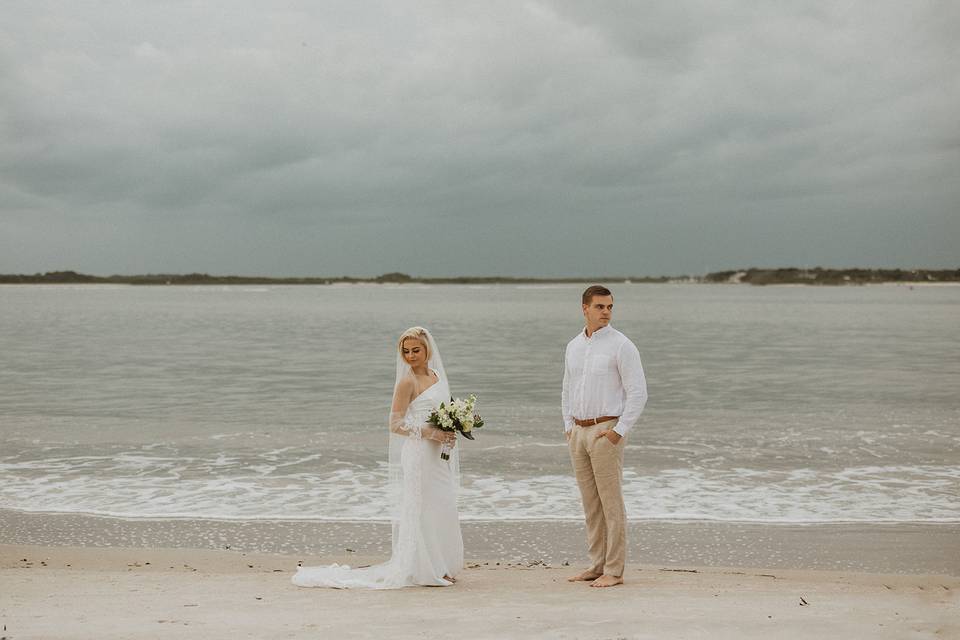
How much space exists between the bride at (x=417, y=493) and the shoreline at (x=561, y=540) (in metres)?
1.48

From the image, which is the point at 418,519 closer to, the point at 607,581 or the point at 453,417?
the point at 453,417

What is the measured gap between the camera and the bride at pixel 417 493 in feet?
22.3

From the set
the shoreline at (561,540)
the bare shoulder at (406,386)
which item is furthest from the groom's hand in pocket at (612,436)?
the shoreline at (561,540)

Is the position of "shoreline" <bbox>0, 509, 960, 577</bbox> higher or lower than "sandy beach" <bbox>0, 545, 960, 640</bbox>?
lower

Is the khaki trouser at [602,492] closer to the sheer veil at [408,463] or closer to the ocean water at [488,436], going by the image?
the sheer veil at [408,463]

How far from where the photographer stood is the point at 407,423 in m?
6.88

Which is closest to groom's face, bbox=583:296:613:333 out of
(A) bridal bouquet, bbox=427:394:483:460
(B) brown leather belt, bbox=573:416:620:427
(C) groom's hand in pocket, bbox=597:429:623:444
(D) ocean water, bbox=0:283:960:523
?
(B) brown leather belt, bbox=573:416:620:427

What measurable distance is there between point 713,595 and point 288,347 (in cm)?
3716

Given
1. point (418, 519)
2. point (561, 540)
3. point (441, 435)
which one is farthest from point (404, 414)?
point (561, 540)

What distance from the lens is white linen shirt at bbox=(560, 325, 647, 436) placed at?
6.52 m

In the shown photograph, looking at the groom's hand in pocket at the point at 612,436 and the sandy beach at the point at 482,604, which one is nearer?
the sandy beach at the point at 482,604

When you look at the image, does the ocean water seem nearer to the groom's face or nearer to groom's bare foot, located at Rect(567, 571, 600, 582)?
groom's bare foot, located at Rect(567, 571, 600, 582)

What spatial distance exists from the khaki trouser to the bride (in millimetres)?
1043

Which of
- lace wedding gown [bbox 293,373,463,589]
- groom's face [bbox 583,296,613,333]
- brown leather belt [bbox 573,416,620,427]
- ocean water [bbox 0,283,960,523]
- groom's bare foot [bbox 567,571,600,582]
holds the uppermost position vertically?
groom's face [bbox 583,296,613,333]
